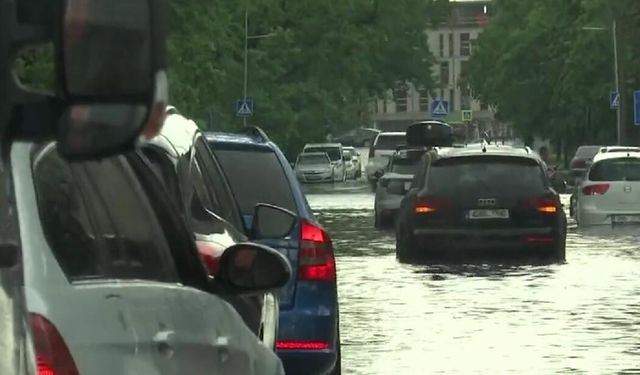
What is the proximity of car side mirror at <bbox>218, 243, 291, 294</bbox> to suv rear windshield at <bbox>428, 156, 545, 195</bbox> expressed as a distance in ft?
59.5

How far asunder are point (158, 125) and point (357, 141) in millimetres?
167210

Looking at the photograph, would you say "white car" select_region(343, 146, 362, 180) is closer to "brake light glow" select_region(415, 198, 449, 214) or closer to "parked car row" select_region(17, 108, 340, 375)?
"brake light glow" select_region(415, 198, 449, 214)

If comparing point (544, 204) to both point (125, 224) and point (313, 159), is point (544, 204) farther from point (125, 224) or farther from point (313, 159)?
point (313, 159)

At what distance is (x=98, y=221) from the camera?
5.37 metres

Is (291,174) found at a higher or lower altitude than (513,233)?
higher

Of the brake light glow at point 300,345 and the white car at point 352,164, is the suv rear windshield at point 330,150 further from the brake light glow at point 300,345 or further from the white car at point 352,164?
the brake light glow at point 300,345

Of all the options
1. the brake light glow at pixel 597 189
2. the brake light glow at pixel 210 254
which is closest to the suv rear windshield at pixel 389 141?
the brake light glow at pixel 597 189

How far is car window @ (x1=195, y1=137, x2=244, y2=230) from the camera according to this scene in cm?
984

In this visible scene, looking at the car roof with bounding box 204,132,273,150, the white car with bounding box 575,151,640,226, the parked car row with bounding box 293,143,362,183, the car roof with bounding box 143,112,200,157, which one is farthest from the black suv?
the parked car row with bounding box 293,143,362,183

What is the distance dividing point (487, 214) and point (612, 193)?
11.6 metres

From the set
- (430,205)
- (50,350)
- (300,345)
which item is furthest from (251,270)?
(430,205)

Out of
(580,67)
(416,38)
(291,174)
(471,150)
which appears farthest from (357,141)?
(291,174)

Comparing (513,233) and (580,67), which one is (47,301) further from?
(580,67)

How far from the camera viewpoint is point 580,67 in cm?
7988
